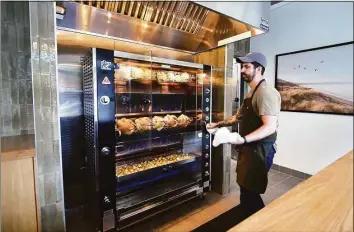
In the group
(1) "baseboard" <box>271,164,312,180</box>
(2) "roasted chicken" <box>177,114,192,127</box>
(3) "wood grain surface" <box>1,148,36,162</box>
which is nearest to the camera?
(1) "baseboard" <box>271,164,312,180</box>

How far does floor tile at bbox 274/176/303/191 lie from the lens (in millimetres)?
486

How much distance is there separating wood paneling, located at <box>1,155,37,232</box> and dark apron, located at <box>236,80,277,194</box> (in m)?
0.73

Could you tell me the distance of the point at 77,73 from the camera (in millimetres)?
899

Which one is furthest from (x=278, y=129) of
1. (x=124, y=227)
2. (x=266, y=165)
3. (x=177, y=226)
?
(x=124, y=227)

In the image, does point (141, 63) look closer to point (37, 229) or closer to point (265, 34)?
point (265, 34)

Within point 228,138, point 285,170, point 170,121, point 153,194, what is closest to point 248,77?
point 228,138

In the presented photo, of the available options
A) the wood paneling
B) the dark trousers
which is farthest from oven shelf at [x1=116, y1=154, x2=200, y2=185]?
the dark trousers

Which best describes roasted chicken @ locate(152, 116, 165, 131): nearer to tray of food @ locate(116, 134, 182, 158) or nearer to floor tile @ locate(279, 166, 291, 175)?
tray of food @ locate(116, 134, 182, 158)

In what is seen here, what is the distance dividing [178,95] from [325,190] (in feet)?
2.80

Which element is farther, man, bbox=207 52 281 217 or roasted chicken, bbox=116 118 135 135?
roasted chicken, bbox=116 118 135 135

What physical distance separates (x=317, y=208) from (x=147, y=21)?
2.98ft

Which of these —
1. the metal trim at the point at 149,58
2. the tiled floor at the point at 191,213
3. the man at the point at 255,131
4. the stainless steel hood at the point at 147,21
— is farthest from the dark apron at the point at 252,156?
the metal trim at the point at 149,58

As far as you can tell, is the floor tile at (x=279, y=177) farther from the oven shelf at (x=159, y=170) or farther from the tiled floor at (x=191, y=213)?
the oven shelf at (x=159, y=170)

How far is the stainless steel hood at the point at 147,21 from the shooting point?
0.71 metres
